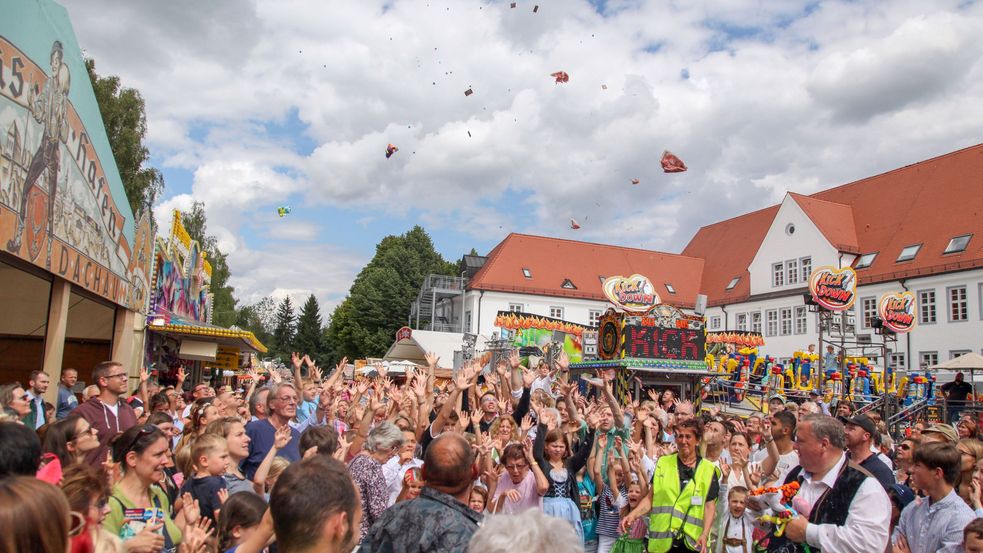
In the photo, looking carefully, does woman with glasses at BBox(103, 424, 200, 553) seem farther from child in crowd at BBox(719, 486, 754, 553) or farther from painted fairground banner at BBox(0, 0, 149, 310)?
painted fairground banner at BBox(0, 0, 149, 310)

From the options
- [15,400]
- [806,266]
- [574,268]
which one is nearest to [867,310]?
[806,266]

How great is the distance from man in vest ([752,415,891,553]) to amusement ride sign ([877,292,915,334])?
23839 millimetres

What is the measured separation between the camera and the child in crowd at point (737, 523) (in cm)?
531

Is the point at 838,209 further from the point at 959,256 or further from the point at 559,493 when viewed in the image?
the point at 559,493

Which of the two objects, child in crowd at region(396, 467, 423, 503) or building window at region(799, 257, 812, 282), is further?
building window at region(799, 257, 812, 282)

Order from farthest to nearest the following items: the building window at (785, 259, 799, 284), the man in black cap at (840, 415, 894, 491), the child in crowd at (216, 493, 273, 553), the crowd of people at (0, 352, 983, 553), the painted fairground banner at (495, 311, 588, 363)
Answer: the building window at (785, 259, 799, 284) < the painted fairground banner at (495, 311, 588, 363) < the man in black cap at (840, 415, 894, 491) < the child in crowd at (216, 493, 273, 553) < the crowd of people at (0, 352, 983, 553)

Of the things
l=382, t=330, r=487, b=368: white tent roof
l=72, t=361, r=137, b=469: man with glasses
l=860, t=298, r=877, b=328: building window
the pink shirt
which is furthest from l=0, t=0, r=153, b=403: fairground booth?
l=860, t=298, r=877, b=328: building window

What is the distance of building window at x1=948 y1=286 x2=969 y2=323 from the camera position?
31344mm

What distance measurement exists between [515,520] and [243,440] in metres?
3.20

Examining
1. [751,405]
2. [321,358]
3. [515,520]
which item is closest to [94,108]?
[515,520]

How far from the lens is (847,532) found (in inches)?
146

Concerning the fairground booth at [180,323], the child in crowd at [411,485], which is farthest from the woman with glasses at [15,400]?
the fairground booth at [180,323]

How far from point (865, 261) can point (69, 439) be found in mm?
40317

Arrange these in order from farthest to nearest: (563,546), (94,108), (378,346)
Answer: (378,346)
(94,108)
(563,546)
